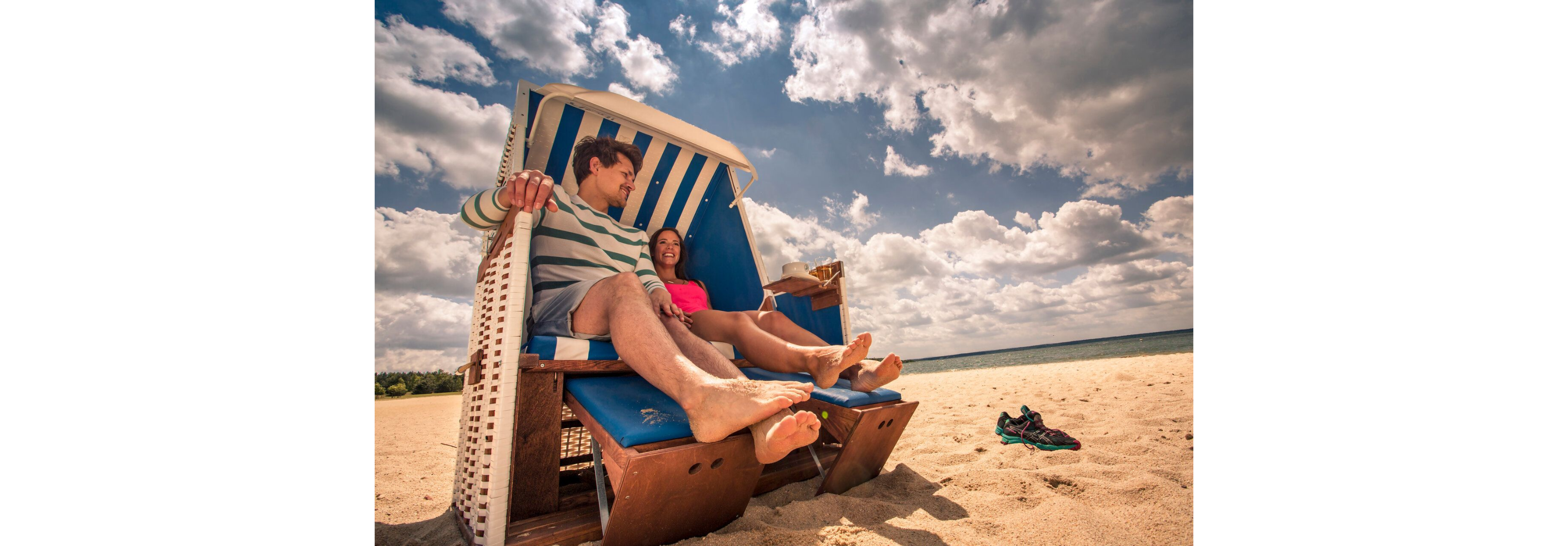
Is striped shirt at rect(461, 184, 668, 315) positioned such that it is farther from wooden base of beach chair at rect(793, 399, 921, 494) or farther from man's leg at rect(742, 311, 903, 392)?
wooden base of beach chair at rect(793, 399, 921, 494)

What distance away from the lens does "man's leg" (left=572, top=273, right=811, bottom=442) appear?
4.18 ft

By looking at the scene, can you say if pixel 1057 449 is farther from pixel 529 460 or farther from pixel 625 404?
pixel 529 460

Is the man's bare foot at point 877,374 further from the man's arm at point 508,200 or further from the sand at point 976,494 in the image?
the man's arm at point 508,200

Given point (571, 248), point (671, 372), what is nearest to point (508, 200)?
point (571, 248)

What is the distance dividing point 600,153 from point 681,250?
0.80 meters

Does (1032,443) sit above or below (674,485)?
below

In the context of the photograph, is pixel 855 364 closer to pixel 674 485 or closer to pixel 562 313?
pixel 674 485

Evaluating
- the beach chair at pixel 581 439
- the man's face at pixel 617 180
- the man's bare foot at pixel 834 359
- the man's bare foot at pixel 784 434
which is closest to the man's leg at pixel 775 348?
the man's bare foot at pixel 834 359

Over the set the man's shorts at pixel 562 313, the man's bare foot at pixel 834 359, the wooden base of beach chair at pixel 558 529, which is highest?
the man's shorts at pixel 562 313

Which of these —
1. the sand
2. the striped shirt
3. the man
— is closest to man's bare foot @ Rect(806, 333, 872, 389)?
the man

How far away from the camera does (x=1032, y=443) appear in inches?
103

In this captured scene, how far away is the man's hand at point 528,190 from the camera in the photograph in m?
1.63

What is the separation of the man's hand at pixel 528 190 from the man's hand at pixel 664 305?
1.76 ft
